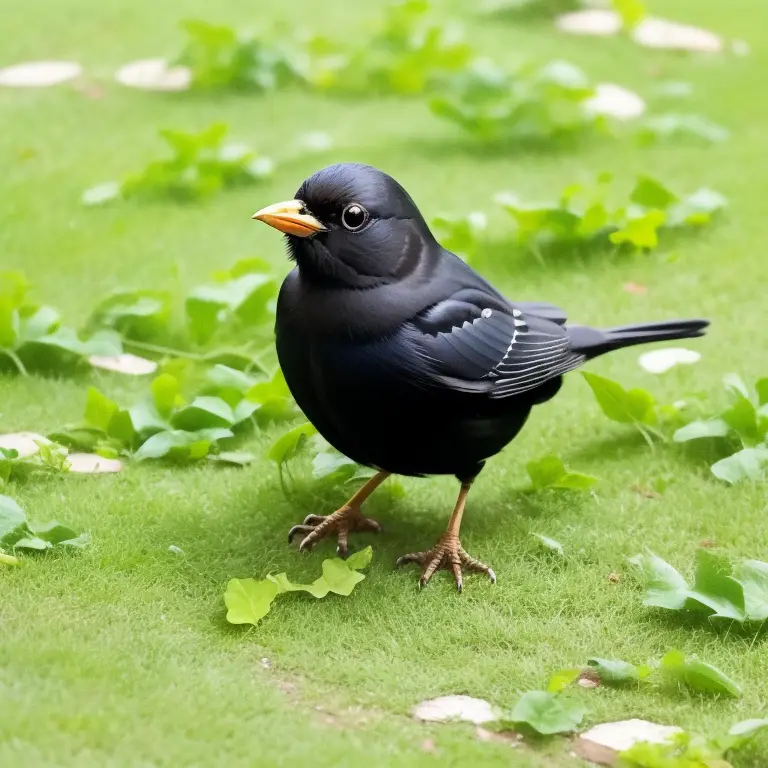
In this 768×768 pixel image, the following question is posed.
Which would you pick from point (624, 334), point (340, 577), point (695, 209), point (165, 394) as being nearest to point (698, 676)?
point (340, 577)

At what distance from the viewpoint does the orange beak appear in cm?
310

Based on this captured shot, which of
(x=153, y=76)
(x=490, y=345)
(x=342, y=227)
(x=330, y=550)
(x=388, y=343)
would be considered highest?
(x=342, y=227)

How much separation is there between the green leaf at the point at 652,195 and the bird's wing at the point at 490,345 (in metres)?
2.09

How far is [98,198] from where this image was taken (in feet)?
19.2

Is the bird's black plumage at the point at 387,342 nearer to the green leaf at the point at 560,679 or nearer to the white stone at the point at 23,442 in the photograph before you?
the green leaf at the point at 560,679

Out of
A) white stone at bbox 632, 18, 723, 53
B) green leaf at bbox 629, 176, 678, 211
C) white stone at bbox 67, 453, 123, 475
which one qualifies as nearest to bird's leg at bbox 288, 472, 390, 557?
white stone at bbox 67, 453, 123, 475

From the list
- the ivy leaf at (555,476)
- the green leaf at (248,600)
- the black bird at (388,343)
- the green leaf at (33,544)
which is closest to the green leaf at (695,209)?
the ivy leaf at (555,476)

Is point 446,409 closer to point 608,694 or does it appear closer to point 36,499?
point 608,694

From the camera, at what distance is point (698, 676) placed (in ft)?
8.93

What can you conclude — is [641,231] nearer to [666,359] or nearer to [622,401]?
[666,359]

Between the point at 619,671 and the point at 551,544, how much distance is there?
65 cm

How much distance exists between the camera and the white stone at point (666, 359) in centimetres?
428

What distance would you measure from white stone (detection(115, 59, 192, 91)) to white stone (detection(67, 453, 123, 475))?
424cm

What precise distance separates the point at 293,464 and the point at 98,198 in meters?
2.59
